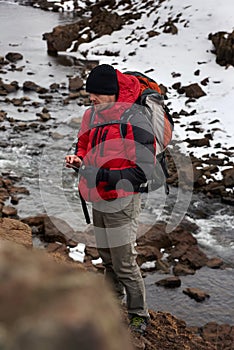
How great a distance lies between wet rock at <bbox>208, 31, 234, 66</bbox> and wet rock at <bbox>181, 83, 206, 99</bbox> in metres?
1.93

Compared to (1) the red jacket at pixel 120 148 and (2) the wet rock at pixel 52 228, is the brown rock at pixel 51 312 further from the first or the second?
(2) the wet rock at pixel 52 228

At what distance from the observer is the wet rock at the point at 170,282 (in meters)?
6.70

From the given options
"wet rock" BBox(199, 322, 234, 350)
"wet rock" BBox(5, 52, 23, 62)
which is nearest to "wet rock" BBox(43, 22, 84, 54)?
"wet rock" BBox(5, 52, 23, 62)

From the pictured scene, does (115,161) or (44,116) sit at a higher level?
(115,161)

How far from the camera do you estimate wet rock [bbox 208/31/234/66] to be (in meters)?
16.9

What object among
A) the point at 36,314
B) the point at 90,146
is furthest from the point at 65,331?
the point at 90,146

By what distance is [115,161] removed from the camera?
349 centimetres

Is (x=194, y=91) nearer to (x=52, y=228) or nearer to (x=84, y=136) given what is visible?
(x=52, y=228)

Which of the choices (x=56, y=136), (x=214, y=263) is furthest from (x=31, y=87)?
(x=214, y=263)

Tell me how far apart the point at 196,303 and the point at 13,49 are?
17753 mm

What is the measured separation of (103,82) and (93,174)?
622mm

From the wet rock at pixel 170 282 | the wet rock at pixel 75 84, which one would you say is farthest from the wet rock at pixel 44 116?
the wet rock at pixel 170 282

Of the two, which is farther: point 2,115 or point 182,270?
point 2,115

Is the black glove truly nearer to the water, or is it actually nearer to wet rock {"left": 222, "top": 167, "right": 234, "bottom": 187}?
the water
